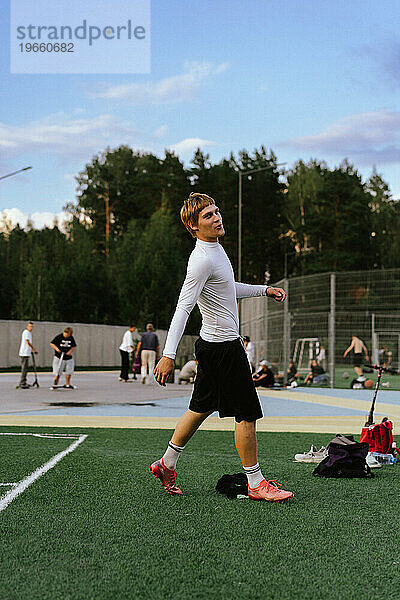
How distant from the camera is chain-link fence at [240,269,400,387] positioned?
23828mm

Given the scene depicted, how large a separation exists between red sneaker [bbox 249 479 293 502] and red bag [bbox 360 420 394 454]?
8.30ft

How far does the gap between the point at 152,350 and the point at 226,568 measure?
68.3 feet

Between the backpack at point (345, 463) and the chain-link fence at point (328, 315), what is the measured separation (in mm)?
16216

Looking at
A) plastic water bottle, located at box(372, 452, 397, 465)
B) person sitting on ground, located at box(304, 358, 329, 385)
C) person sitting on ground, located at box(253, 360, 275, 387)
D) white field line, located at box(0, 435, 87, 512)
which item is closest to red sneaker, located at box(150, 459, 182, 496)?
white field line, located at box(0, 435, 87, 512)

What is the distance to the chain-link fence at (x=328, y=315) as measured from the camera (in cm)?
2383

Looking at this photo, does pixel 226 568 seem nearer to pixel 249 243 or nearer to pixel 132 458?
pixel 132 458

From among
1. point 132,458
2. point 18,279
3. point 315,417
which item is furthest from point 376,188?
point 132,458

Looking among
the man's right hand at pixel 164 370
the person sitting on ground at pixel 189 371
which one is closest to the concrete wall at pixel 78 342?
the person sitting on ground at pixel 189 371

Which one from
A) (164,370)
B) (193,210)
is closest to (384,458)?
(164,370)

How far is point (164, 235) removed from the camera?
5891cm

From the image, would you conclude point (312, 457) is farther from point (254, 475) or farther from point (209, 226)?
point (209, 226)

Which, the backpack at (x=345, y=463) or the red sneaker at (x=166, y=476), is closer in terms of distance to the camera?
the red sneaker at (x=166, y=476)

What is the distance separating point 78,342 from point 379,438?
124ft

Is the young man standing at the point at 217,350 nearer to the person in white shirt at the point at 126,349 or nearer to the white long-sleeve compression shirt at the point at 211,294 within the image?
the white long-sleeve compression shirt at the point at 211,294
